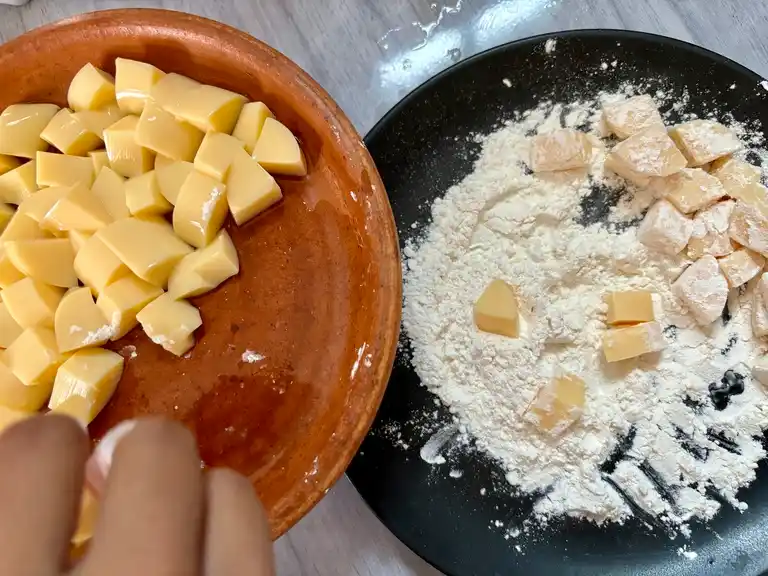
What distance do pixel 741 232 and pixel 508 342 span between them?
35 cm

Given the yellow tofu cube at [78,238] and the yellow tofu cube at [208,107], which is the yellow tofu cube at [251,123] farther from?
the yellow tofu cube at [78,238]

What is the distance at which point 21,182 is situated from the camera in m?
0.82

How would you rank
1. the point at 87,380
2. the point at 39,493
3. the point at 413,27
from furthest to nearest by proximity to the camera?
the point at 413,27, the point at 87,380, the point at 39,493

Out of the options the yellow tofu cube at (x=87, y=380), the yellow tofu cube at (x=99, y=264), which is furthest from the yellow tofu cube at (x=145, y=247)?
the yellow tofu cube at (x=87, y=380)

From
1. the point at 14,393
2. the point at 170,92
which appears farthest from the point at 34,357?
the point at 170,92

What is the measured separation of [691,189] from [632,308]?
182mm

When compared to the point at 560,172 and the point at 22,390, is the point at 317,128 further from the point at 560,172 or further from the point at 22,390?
the point at 22,390

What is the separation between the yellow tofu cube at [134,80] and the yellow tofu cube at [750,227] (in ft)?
2.58

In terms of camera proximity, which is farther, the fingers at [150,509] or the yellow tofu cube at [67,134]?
the yellow tofu cube at [67,134]

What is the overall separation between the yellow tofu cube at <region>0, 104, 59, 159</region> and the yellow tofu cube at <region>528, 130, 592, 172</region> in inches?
26.0

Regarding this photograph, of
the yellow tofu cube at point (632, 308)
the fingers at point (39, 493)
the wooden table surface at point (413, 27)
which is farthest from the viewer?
the wooden table surface at point (413, 27)

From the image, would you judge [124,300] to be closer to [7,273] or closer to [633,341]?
[7,273]

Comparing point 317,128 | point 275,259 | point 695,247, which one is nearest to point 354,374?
point 275,259

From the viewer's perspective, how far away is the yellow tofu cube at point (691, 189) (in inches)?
33.8
